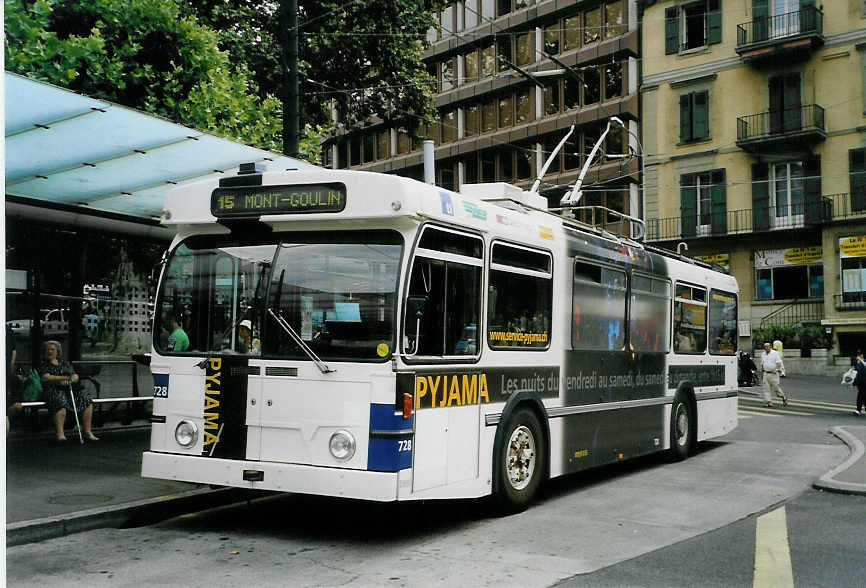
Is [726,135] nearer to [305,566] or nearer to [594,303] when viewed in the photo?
[594,303]

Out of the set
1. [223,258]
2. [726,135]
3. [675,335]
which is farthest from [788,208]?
[223,258]

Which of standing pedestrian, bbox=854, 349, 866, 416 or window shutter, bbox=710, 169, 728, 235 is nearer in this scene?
standing pedestrian, bbox=854, 349, 866, 416

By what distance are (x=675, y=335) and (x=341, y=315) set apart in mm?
6833

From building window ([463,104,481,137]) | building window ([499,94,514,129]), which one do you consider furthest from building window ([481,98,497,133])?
building window ([499,94,514,129])

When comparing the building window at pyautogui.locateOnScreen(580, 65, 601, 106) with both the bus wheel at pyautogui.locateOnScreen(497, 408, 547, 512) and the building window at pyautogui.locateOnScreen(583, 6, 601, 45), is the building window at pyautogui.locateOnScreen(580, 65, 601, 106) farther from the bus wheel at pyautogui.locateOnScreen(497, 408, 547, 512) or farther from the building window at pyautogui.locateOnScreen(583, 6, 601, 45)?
the bus wheel at pyautogui.locateOnScreen(497, 408, 547, 512)

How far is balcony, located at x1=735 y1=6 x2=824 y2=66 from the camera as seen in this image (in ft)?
118

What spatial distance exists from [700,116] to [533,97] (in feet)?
29.5

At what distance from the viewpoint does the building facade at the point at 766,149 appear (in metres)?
35.5

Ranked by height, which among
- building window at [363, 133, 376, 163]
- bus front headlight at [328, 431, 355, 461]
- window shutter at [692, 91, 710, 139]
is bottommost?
bus front headlight at [328, 431, 355, 461]

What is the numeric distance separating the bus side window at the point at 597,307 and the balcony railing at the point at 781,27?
95.6ft

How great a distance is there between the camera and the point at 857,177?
3544cm

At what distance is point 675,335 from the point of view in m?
12.8

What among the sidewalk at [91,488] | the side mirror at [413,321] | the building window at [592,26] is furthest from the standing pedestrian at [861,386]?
the building window at [592,26]

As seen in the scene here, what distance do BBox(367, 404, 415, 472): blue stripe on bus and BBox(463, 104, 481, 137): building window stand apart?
138ft
